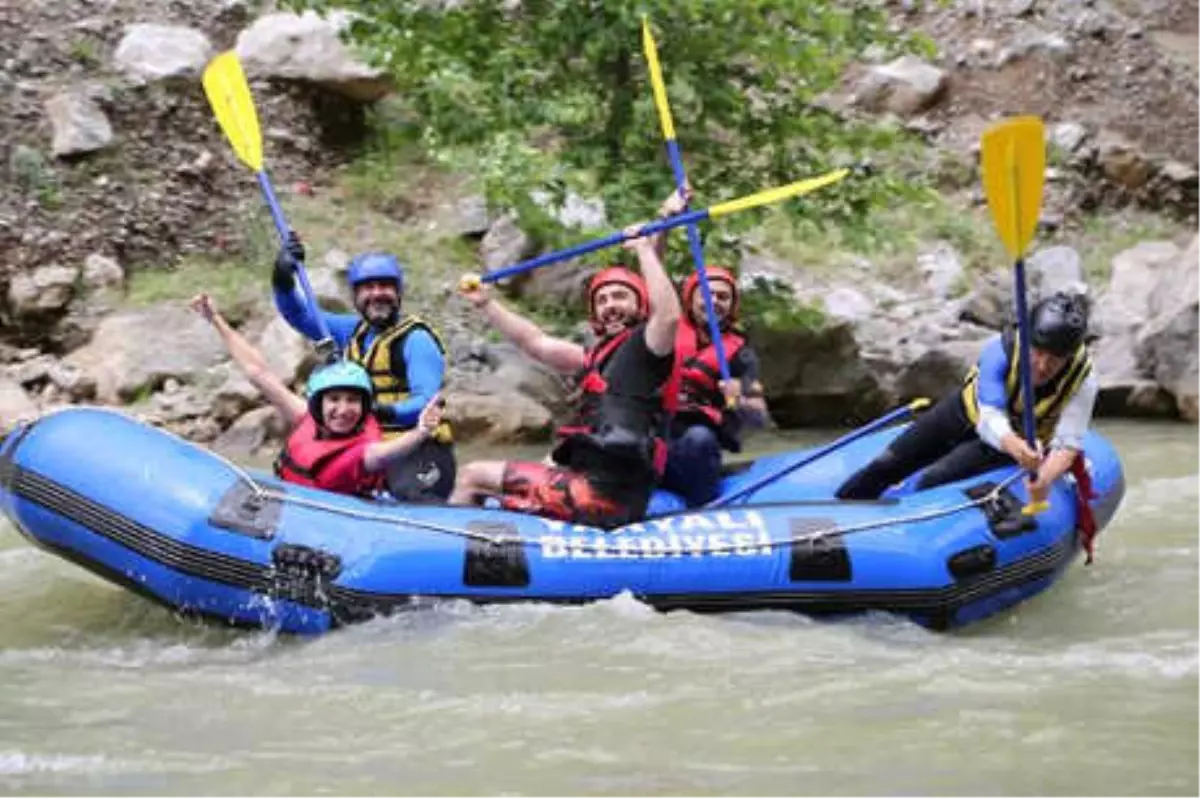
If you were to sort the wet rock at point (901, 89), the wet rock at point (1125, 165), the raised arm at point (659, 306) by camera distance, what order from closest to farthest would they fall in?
the raised arm at point (659, 306), the wet rock at point (1125, 165), the wet rock at point (901, 89)

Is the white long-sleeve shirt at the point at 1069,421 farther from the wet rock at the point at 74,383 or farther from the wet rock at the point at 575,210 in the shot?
the wet rock at the point at 74,383

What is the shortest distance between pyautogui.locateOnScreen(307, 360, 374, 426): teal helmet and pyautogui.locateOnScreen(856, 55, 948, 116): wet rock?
803 cm

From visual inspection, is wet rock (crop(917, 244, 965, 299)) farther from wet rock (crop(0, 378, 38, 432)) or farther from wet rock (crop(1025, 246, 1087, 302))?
wet rock (crop(0, 378, 38, 432))

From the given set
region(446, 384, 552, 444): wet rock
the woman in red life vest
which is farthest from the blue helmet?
region(446, 384, 552, 444): wet rock

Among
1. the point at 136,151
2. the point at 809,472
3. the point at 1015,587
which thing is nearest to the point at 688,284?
the point at 809,472

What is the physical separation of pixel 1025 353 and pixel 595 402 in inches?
49.2

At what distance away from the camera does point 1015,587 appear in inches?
189

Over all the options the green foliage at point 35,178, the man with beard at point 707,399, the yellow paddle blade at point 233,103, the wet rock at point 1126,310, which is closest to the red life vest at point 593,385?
the man with beard at point 707,399

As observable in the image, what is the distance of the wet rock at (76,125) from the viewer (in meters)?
9.55

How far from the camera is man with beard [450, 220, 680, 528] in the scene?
4582 mm

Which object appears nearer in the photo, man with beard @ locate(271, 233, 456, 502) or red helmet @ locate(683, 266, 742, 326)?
man with beard @ locate(271, 233, 456, 502)

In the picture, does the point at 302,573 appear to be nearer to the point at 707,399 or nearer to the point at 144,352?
the point at 707,399

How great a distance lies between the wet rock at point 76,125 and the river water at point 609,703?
5.12 m

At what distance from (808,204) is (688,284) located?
2.40m
